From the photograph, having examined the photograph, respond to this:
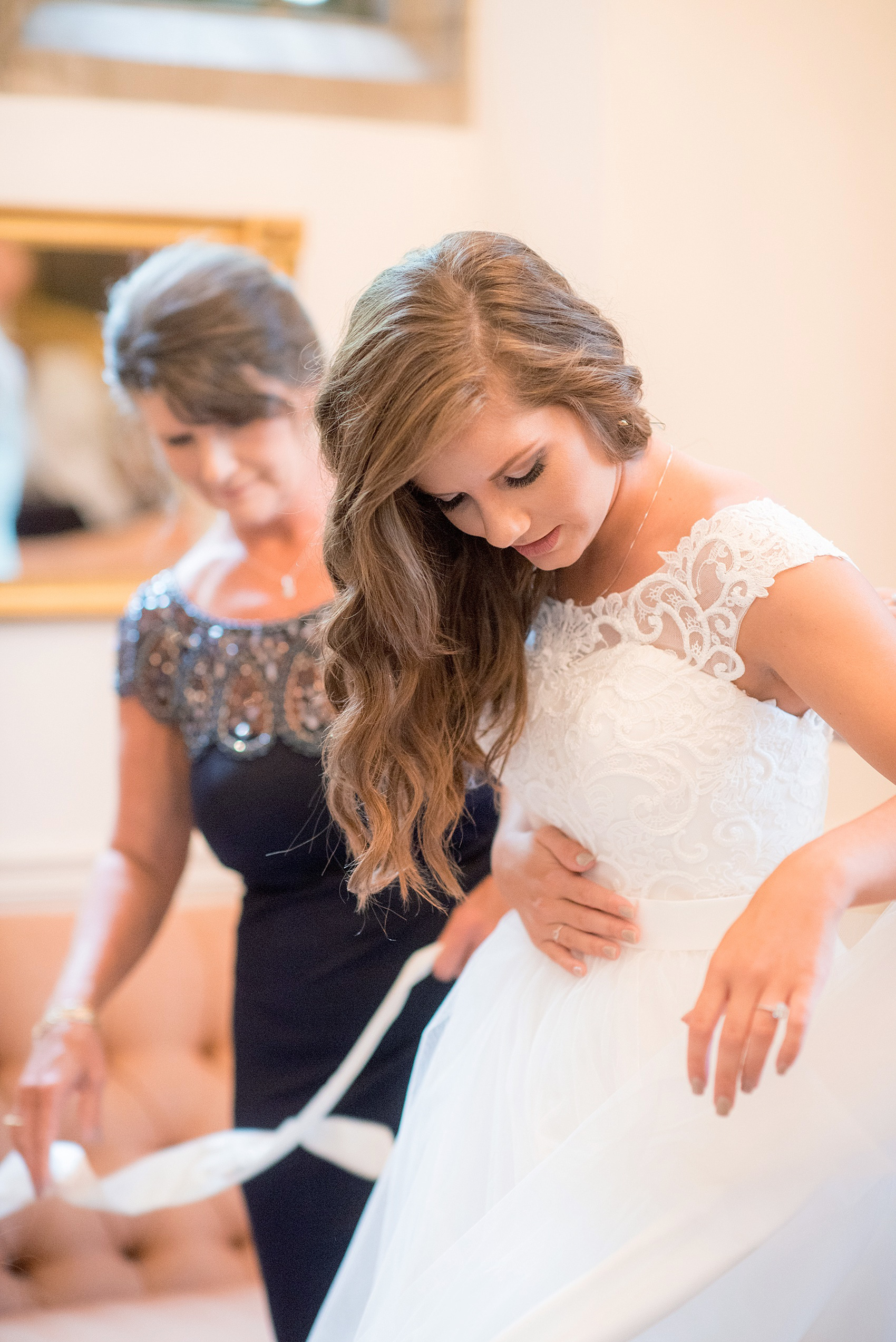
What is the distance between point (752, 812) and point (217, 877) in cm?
155

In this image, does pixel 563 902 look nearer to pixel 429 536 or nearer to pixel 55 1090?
pixel 429 536

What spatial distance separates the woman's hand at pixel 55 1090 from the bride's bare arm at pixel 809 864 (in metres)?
0.80

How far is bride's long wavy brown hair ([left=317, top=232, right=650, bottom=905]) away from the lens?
79 centimetres

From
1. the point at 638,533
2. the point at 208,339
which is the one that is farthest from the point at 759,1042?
the point at 208,339

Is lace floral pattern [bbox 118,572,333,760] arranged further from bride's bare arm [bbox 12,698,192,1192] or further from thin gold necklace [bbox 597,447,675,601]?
thin gold necklace [bbox 597,447,675,601]

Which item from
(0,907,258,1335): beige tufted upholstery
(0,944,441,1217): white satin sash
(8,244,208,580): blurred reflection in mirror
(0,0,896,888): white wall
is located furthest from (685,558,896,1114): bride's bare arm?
(8,244,208,580): blurred reflection in mirror

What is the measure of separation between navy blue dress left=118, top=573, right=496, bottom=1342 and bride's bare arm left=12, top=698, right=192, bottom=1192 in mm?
48

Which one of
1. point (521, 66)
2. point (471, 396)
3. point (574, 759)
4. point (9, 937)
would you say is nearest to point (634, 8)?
point (521, 66)

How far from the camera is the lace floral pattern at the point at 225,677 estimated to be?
4.14 feet

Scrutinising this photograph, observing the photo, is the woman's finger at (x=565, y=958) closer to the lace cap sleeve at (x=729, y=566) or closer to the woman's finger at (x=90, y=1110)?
the lace cap sleeve at (x=729, y=566)

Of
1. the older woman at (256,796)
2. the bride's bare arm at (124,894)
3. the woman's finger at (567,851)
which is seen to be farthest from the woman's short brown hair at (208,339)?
the woman's finger at (567,851)

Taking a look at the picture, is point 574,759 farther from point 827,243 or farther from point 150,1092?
point 150,1092

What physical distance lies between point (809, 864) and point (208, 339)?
0.92m

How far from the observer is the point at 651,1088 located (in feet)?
2.51
